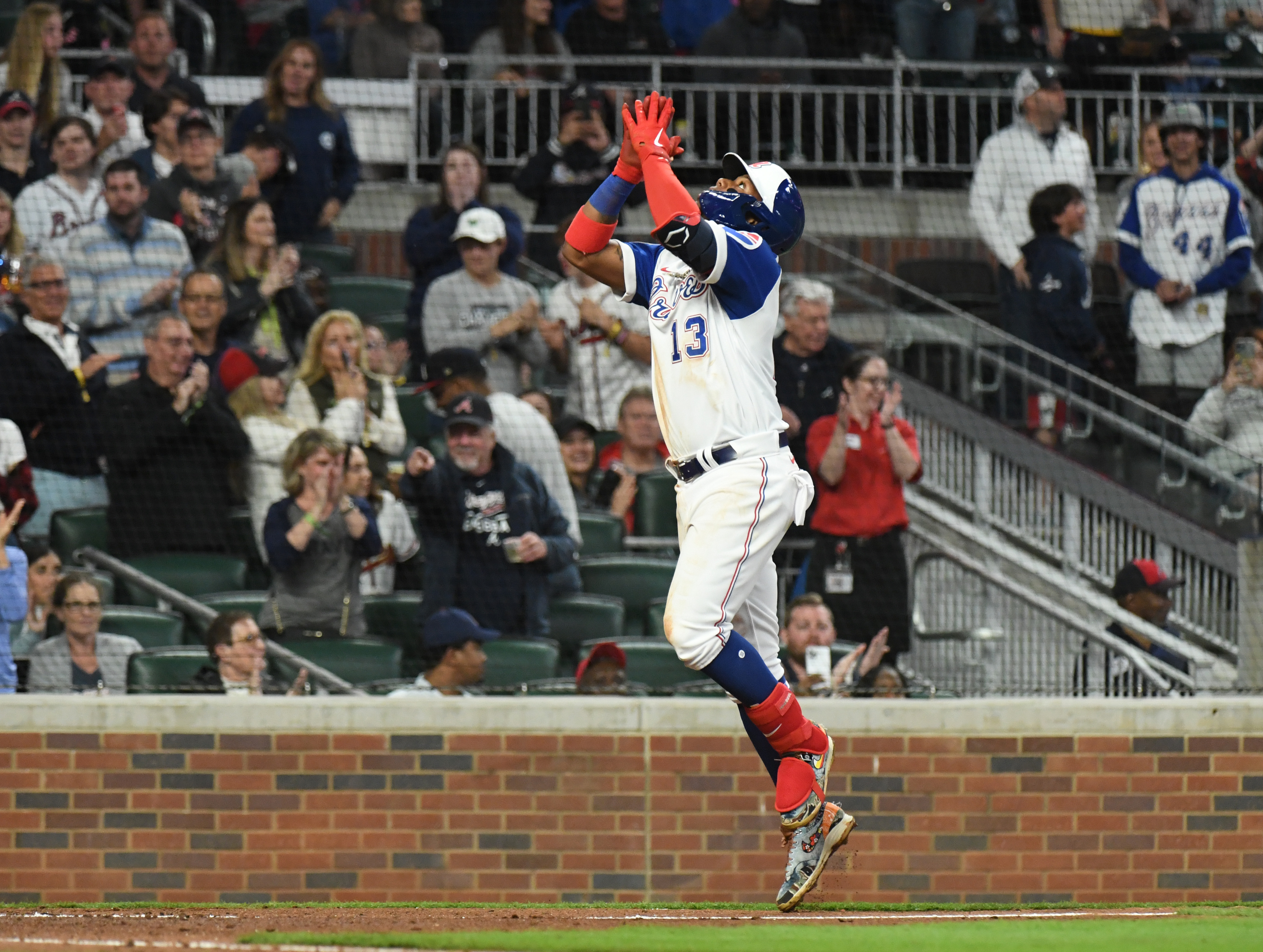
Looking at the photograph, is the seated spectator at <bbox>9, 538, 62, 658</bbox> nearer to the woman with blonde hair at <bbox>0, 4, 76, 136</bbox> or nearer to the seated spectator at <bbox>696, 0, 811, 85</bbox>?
the woman with blonde hair at <bbox>0, 4, 76, 136</bbox>

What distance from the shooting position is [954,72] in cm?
1197

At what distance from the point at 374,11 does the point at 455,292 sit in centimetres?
356

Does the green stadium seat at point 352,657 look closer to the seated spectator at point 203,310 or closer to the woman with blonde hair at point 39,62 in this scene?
the seated spectator at point 203,310

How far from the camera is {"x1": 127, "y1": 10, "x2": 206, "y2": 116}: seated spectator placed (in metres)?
10.0

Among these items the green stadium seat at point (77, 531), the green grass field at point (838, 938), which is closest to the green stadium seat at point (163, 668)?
the green stadium seat at point (77, 531)

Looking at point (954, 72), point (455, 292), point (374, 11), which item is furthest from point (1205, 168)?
point (374, 11)

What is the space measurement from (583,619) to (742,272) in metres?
3.07

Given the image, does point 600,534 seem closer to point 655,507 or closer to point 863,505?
point 655,507

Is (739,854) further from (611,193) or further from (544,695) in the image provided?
(611,193)

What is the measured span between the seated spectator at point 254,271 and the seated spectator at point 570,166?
177 cm

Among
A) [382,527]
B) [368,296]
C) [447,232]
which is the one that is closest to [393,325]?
[368,296]

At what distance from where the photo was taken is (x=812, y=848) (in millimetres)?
5176

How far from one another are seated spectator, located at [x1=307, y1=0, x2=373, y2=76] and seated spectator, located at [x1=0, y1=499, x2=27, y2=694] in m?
5.65

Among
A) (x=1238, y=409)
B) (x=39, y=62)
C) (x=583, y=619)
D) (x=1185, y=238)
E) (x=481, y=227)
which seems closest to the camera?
(x=583, y=619)
